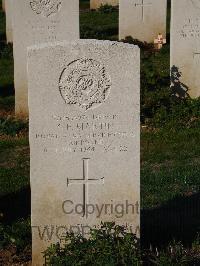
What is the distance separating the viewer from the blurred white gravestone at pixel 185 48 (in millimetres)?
11562

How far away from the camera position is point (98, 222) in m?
6.86

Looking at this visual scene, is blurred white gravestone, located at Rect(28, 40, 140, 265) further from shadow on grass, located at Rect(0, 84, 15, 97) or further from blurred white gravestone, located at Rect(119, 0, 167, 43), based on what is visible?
blurred white gravestone, located at Rect(119, 0, 167, 43)

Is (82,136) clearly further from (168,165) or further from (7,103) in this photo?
(7,103)

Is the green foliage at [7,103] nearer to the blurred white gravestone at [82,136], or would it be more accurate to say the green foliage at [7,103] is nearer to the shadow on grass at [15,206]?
the shadow on grass at [15,206]

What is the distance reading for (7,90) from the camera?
1380 cm

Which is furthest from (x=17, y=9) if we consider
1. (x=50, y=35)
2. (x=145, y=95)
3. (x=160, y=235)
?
(x=160, y=235)

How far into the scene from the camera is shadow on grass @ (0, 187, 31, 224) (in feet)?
26.4

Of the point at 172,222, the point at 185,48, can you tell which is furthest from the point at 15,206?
the point at 185,48

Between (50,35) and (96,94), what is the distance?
4.96 meters

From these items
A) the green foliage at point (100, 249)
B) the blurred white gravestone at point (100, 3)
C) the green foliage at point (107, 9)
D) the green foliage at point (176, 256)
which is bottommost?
the green foliage at point (176, 256)

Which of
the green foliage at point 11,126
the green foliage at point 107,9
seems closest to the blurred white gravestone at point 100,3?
the green foliage at point 107,9

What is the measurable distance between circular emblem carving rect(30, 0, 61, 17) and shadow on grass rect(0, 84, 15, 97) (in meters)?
2.54

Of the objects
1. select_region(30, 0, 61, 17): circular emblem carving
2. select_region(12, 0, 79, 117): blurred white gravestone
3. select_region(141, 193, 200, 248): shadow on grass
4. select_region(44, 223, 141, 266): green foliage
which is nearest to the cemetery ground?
select_region(141, 193, 200, 248): shadow on grass

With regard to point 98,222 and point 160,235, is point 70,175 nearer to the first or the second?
point 98,222
